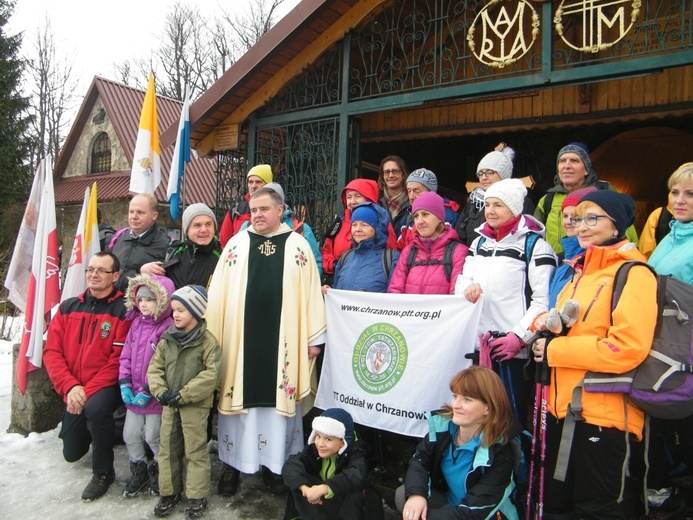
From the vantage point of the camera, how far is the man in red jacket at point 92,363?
389cm

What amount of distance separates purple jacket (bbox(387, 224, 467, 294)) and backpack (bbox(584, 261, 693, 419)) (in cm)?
119

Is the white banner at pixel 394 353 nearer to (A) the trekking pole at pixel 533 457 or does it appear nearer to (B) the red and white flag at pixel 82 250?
(A) the trekking pole at pixel 533 457

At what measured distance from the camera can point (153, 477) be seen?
3.91 metres

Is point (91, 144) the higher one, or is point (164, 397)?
point (91, 144)

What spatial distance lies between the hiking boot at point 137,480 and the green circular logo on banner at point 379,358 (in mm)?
1654

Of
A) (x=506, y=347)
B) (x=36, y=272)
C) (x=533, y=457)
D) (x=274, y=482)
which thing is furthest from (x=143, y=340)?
(x=533, y=457)

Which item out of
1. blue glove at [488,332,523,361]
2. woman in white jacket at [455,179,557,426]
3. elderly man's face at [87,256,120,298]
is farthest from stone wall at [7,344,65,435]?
blue glove at [488,332,523,361]

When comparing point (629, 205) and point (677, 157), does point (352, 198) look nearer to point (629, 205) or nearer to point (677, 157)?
point (629, 205)

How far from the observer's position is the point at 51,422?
16.0 feet

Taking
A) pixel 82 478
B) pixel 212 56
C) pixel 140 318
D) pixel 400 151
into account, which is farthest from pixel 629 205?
pixel 212 56

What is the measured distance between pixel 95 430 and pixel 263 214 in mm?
1970

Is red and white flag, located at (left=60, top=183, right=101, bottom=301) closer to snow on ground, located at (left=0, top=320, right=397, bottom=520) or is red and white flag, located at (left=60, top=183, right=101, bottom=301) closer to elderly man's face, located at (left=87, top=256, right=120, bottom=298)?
elderly man's face, located at (left=87, top=256, right=120, bottom=298)

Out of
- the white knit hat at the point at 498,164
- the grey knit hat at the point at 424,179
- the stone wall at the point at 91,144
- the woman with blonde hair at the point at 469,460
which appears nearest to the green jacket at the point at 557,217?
the white knit hat at the point at 498,164

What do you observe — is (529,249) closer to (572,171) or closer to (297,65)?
(572,171)
